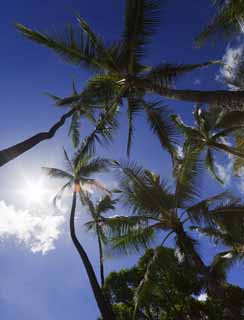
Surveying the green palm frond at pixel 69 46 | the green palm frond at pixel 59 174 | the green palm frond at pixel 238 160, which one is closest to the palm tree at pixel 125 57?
the green palm frond at pixel 69 46

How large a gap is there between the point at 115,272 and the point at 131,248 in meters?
9.03

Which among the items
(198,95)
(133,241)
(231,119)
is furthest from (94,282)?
(231,119)

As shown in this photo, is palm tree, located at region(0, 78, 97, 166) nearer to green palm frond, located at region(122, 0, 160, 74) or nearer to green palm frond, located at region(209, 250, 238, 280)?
green palm frond, located at region(122, 0, 160, 74)

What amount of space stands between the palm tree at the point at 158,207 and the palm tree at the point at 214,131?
1.94 metres

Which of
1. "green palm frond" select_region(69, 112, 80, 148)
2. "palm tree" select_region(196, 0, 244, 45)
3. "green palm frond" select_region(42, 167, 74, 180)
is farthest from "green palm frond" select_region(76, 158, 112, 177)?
"palm tree" select_region(196, 0, 244, 45)

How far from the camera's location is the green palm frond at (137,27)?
23.3 feet

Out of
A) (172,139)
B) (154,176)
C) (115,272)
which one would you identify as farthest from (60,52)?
(115,272)

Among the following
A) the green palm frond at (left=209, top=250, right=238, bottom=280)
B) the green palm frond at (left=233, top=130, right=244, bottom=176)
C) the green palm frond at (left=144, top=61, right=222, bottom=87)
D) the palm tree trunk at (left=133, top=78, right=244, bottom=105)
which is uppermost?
the green palm frond at (left=233, top=130, right=244, bottom=176)

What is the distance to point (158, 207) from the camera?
410 inches

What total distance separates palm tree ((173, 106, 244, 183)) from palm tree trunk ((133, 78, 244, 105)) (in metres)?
4.67

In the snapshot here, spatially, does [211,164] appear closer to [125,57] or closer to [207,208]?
[207,208]

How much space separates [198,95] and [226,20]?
188 centimetres

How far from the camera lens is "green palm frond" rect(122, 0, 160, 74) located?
709 cm

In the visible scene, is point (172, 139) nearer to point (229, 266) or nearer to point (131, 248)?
point (131, 248)
